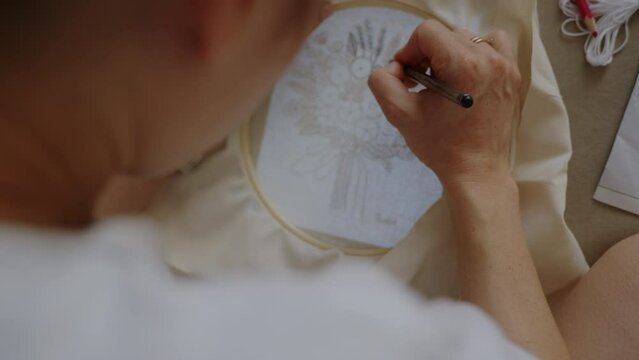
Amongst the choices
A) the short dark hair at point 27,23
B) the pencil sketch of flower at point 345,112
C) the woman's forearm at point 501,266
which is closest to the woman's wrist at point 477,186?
the woman's forearm at point 501,266

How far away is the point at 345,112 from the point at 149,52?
1.63ft

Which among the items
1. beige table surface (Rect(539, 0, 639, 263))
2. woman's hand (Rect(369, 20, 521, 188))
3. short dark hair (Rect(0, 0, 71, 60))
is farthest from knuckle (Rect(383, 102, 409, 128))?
short dark hair (Rect(0, 0, 71, 60))

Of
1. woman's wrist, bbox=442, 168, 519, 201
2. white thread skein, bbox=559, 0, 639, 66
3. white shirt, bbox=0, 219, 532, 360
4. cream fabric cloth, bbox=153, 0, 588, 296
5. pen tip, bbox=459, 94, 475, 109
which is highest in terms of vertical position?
white shirt, bbox=0, 219, 532, 360

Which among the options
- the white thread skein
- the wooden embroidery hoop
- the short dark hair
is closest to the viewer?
the short dark hair

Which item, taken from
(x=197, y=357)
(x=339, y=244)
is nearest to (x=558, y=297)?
(x=339, y=244)

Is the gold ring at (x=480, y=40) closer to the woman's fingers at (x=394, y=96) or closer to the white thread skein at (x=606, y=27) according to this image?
the woman's fingers at (x=394, y=96)

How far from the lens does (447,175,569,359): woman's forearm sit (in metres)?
0.60

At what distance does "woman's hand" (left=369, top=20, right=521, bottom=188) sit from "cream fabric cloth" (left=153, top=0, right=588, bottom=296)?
2.3 inches

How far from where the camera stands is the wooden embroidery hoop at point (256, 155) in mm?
Result: 737

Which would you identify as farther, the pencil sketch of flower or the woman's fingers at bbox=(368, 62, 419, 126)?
the pencil sketch of flower

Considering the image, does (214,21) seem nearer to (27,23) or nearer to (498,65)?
(27,23)

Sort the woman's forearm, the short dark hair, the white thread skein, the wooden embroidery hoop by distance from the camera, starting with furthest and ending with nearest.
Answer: the white thread skein → the wooden embroidery hoop → the woman's forearm → the short dark hair

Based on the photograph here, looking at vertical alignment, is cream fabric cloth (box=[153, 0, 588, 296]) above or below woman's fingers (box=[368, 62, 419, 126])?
below

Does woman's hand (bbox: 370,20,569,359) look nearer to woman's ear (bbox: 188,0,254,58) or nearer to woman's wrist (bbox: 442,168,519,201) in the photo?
woman's wrist (bbox: 442,168,519,201)
